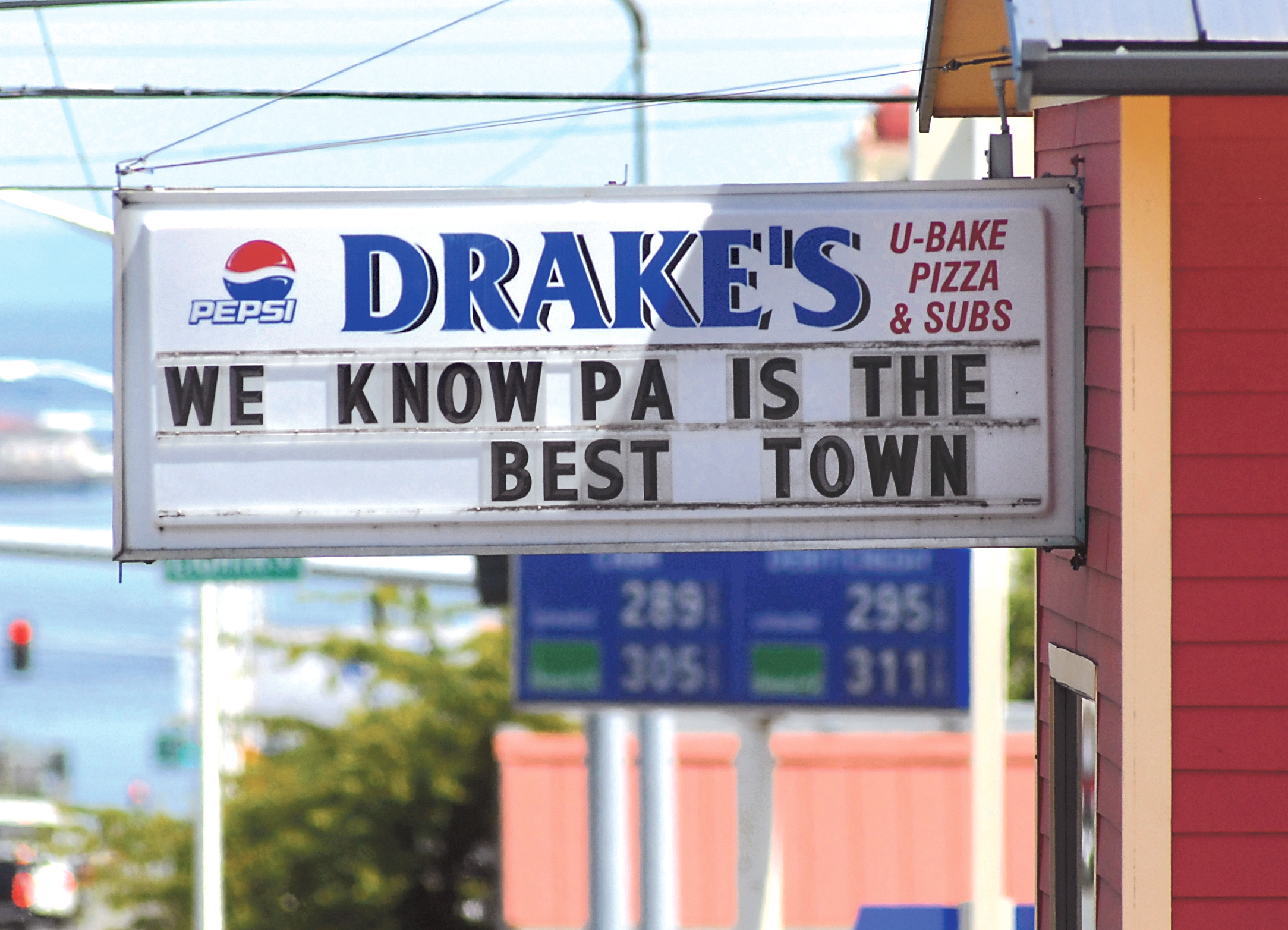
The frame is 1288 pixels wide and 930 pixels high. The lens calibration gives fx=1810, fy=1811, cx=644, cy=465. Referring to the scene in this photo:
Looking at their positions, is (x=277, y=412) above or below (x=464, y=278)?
below

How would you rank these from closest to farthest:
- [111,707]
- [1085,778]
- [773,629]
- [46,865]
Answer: [1085,778], [773,629], [46,865], [111,707]

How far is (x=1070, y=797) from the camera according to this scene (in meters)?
7.43

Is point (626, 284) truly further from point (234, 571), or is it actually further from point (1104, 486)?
point (234, 571)

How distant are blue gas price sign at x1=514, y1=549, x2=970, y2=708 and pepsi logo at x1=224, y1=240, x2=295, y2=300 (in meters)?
8.24

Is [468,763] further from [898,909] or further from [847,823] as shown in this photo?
[898,909]

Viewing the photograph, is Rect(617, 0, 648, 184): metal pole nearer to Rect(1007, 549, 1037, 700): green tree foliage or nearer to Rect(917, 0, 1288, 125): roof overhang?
Rect(917, 0, 1288, 125): roof overhang

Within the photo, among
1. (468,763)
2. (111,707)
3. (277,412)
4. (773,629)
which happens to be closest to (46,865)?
(468,763)

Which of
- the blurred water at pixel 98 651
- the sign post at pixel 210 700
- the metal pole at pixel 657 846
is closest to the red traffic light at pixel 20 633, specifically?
the sign post at pixel 210 700

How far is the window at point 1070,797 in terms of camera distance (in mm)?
7156

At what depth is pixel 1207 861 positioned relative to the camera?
6.09 meters

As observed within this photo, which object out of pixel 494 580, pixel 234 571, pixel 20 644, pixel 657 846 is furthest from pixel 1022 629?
pixel 657 846

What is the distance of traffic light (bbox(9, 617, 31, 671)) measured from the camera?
3256cm

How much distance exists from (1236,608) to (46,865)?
114 ft

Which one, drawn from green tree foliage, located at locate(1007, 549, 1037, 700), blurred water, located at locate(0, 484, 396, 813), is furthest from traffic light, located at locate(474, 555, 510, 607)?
blurred water, located at locate(0, 484, 396, 813)
